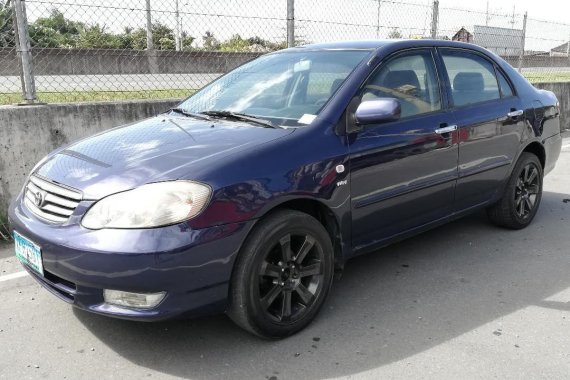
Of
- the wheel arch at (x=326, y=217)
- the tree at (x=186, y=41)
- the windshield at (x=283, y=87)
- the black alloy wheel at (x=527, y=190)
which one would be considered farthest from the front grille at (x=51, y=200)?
the tree at (x=186, y=41)

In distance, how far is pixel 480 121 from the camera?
4168 mm

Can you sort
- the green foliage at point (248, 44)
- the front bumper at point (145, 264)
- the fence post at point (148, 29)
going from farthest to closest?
the green foliage at point (248, 44), the fence post at point (148, 29), the front bumper at point (145, 264)

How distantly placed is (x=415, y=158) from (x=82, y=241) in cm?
213

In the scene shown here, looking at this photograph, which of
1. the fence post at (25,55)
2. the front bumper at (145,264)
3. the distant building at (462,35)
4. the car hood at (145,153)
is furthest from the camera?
the distant building at (462,35)

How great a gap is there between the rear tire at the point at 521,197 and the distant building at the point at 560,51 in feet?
34.4

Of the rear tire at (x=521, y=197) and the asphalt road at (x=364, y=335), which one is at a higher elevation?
the rear tire at (x=521, y=197)

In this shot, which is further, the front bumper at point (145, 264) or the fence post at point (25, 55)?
the fence post at point (25, 55)

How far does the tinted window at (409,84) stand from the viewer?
3.58m

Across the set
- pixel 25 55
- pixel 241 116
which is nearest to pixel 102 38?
pixel 25 55

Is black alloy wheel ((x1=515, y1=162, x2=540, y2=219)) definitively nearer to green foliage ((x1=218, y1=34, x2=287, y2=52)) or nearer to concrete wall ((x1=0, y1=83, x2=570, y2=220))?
green foliage ((x1=218, y1=34, x2=287, y2=52))

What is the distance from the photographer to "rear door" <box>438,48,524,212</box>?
4.07 m

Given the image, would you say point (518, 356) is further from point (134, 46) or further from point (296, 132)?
point (134, 46)

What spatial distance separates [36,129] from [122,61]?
2.29 meters

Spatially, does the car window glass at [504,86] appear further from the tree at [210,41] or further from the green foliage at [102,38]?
the tree at [210,41]
